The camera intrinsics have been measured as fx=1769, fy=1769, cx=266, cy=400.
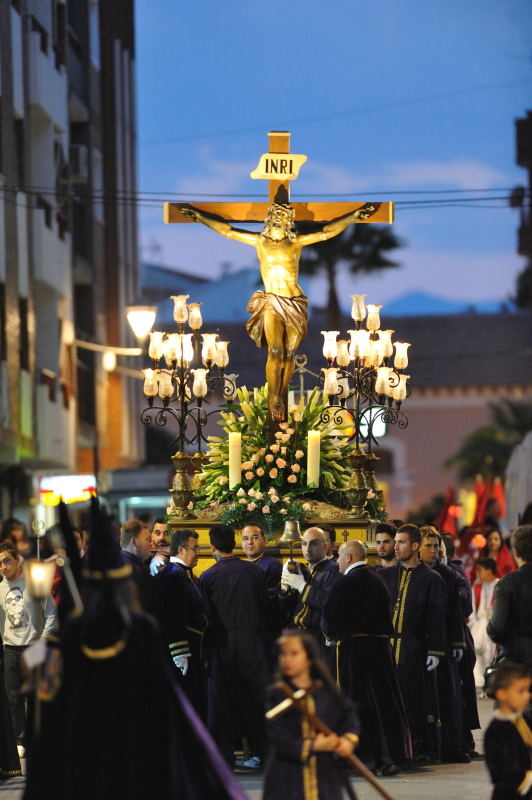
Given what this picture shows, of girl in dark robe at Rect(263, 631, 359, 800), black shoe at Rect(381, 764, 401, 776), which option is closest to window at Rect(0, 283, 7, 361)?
black shoe at Rect(381, 764, 401, 776)

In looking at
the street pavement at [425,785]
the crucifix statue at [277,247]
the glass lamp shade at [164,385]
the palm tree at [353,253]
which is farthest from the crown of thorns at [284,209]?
the palm tree at [353,253]

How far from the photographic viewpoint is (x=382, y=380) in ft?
58.9

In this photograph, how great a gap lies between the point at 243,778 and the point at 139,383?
41.6m

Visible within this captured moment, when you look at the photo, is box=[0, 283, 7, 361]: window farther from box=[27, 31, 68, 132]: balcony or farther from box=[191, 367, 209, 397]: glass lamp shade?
box=[191, 367, 209, 397]: glass lamp shade

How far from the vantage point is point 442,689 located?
14617mm

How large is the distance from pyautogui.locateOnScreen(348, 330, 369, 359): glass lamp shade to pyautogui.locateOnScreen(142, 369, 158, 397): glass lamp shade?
2.04 m

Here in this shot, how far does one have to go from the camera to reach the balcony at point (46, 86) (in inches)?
1252

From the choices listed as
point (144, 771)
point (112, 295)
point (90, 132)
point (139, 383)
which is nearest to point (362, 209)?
point (144, 771)

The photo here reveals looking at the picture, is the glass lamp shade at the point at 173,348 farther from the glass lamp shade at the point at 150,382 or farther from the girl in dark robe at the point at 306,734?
the girl in dark robe at the point at 306,734

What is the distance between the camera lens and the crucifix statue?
1805 cm

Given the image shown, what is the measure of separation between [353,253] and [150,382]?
173 feet

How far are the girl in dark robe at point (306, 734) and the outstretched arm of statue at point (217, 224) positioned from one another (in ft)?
34.0

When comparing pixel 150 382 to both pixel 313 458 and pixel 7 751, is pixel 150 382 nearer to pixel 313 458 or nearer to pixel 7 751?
pixel 313 458

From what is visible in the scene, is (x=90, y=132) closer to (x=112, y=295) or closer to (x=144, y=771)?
(x=112, y=295)
